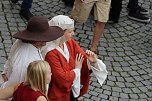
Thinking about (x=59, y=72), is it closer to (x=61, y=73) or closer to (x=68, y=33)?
(x=61, y=73)

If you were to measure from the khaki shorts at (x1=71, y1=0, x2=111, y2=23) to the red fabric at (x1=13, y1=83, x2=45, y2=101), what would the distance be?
265 cm

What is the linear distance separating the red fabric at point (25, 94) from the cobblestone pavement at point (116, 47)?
2.09 metres

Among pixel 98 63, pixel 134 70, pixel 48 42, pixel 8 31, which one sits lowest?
pixel 134 70

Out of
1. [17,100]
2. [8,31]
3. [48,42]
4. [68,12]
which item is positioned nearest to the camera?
[17,100]

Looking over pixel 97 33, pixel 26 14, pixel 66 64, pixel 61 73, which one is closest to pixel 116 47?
pixel 97 33

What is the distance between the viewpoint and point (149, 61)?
646 centimetres

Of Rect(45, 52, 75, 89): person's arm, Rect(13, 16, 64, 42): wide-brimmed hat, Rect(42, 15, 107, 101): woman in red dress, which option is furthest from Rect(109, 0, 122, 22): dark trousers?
Rect(13, 16, 64, 42): wide-brimmed hat

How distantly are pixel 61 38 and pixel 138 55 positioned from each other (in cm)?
288

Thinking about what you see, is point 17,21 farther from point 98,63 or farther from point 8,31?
point 98,63

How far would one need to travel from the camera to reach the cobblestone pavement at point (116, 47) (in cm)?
571

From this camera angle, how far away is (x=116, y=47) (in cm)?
672

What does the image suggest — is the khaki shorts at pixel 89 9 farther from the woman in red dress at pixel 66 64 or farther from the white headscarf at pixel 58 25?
the white headscarf at pixel 58 25

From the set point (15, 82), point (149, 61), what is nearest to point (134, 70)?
point (149, 61)

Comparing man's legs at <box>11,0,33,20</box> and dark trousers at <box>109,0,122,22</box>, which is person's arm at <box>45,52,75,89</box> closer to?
man's legs at <box>11,0,33,20</box>
